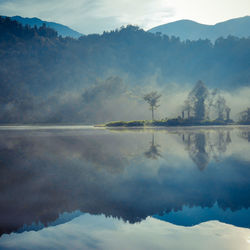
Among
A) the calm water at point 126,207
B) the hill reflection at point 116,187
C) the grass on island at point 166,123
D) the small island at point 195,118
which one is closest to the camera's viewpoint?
the calm water at point 126,207

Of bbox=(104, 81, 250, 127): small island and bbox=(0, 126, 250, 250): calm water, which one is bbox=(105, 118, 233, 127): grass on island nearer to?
bbox=(104, 81, 250, 127): small island

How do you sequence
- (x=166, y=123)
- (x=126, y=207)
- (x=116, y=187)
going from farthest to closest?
(x=166, y=123)
(x=116, y=187)
(x=126, y=207)

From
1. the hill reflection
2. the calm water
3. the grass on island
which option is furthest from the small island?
the calm water

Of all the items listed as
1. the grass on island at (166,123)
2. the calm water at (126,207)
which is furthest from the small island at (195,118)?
the calm water at (126,207)

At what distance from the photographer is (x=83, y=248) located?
437cm

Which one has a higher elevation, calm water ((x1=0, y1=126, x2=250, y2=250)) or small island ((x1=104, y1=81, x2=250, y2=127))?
small island ((x1=104, y1=81, x2=250, y2=127))

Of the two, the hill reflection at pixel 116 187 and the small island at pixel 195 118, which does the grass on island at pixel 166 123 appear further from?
the hill reflection at pixel 116 187

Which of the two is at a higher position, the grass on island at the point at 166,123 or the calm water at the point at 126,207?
the grass on island at the point at 166,123

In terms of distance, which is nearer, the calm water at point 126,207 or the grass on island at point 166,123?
the calm water at point 126,207

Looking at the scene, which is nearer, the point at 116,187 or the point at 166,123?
the point at 116,187

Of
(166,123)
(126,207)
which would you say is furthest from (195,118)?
(126,207)

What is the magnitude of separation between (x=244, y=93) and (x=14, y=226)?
18996 cm

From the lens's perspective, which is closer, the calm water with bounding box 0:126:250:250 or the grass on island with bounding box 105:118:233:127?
the calm water with bounding box 0:126:250:250

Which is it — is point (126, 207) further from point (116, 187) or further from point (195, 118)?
point (195, 118)
